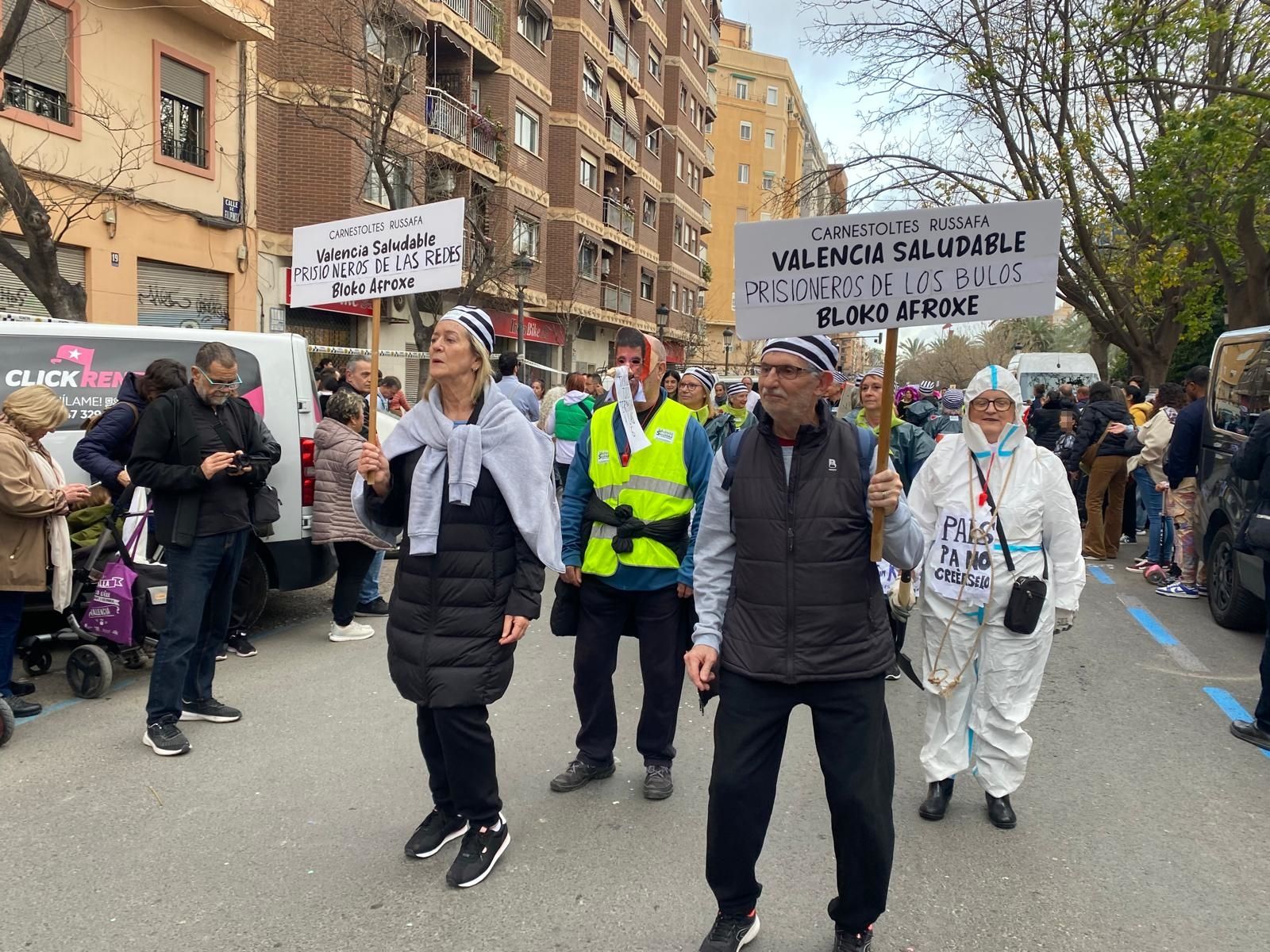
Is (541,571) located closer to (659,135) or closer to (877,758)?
(877,758)

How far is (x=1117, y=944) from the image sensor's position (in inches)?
123

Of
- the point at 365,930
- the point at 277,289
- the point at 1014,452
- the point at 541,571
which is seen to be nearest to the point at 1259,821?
the point at 1014,452

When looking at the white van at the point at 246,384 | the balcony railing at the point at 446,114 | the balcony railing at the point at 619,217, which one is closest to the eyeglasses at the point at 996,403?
the white van at the point at 246,384

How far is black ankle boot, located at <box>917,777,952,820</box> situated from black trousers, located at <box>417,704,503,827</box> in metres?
1.82

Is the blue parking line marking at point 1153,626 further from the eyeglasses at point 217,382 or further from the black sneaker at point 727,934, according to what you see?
the eyeglasses at point 217,382

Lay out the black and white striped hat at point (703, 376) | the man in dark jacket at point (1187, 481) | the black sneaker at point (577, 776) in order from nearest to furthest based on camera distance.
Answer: the black sneaker at point (577, 776) < the black and white striped hat at point (703, 376) < the man in dark jacket at point (1187, 481)

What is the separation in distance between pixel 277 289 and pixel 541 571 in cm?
1641

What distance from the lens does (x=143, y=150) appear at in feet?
46.8

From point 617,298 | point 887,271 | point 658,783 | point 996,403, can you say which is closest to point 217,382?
point 658,783

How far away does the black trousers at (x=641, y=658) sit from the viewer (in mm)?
4242

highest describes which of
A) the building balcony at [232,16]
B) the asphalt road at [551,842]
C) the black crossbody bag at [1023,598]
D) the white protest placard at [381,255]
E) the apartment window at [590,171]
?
the apartment window at [590,171]

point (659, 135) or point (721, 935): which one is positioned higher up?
point (659, 135)

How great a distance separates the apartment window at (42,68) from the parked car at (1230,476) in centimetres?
1356

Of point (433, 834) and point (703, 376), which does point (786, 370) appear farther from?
point (703, 376)
